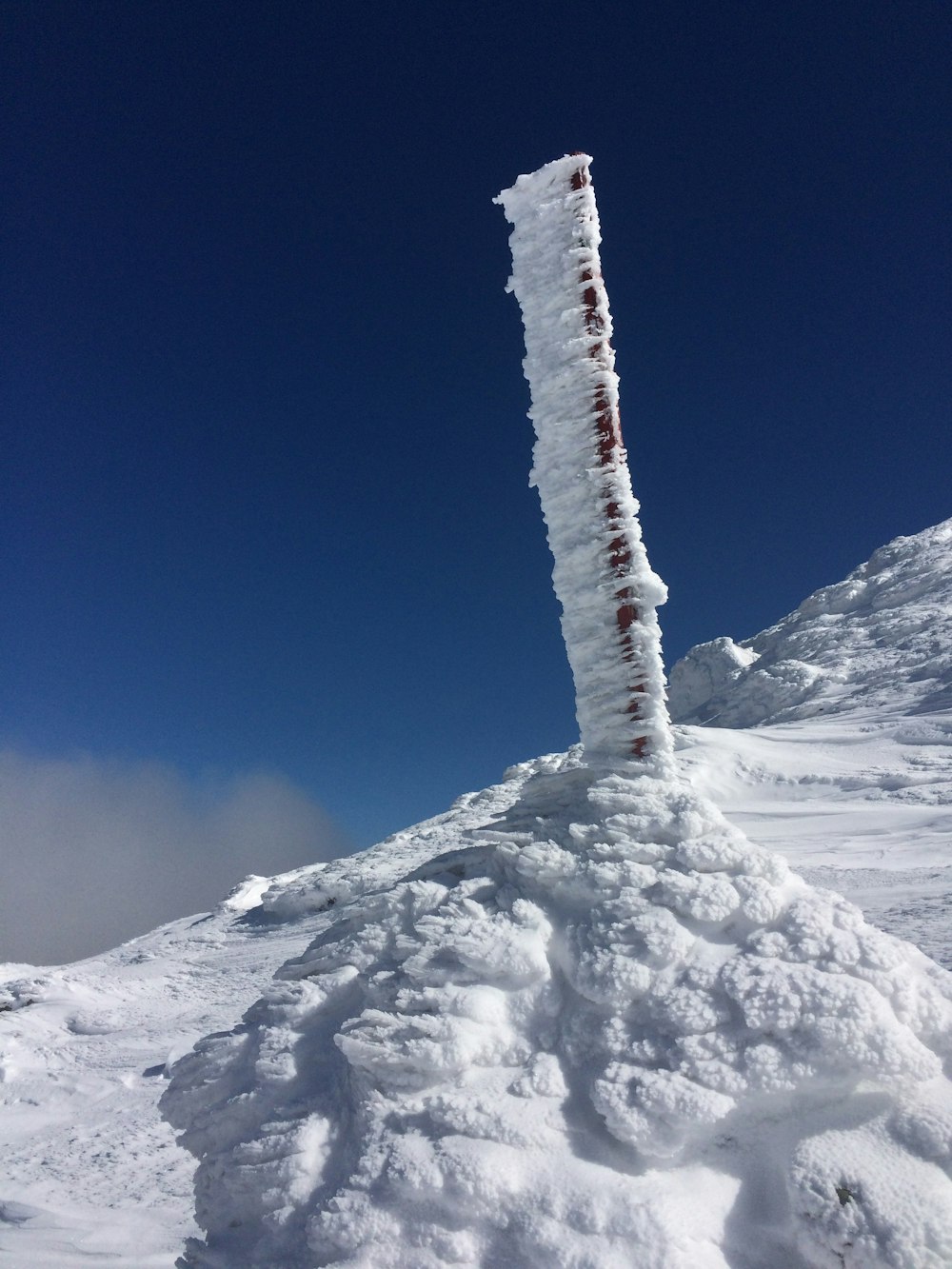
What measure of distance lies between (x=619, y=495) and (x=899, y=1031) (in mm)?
3769

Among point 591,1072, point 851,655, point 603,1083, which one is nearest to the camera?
point 603,1083

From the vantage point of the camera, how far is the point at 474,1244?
3139 mm

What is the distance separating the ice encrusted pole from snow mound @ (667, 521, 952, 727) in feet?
93.7

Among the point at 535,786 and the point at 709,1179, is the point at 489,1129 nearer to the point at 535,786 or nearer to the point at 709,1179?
the point at 709,1179

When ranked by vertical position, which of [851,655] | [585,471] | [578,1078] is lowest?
[578,1078]

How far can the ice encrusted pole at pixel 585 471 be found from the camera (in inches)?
→ 222

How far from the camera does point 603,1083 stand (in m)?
3.48

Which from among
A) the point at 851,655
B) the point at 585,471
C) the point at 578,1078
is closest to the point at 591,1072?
the point at 578,1078

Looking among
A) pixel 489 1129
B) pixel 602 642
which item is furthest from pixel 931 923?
pixel 489 1129

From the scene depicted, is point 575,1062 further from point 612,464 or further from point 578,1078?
point 612,464

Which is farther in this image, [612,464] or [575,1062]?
[612,464]

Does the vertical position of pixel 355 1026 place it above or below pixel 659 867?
below

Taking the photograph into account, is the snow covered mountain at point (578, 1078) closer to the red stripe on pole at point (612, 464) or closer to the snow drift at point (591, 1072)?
the snow drift at point (591, 1072)

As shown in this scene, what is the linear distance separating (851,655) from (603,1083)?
4261 cm
